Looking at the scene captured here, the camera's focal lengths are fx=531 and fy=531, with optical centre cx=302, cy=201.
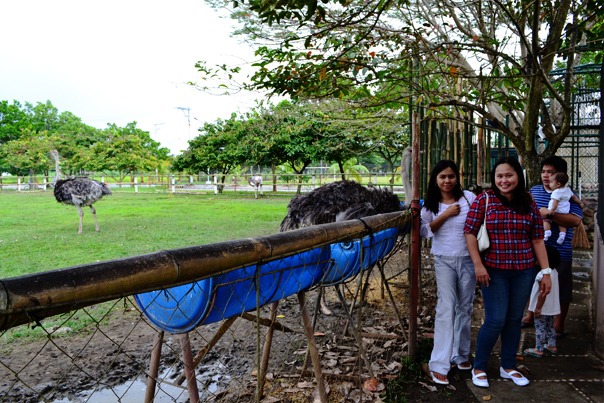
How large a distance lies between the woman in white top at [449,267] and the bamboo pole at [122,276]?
1.50 m

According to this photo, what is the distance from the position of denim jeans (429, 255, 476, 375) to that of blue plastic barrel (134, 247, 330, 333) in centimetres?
129

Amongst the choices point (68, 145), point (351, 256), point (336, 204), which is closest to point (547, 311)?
point (351, 256)

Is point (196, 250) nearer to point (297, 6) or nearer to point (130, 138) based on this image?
point (297, 6)

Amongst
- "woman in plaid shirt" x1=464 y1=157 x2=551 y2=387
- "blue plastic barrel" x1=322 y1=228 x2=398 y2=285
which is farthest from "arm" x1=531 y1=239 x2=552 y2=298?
"blue plastic barrel" x1=322 y1=228 x2=398 y2=285

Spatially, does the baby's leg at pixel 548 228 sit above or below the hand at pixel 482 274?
above

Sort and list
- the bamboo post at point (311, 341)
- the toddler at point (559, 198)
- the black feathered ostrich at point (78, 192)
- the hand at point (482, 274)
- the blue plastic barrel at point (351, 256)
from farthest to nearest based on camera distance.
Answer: the black feathered ostrich at point (78, 192)
the toddler at point (559, 198)
the hand at point (482, 274)
the blue plastic barrel at point (351, 256)
the bamboo post at point (311, 341)

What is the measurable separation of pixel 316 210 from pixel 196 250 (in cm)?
326

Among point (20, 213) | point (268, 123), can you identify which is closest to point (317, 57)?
point (20, 213)

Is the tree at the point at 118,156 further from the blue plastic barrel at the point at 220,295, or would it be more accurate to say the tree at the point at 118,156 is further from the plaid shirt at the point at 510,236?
the blue plastic barrel at the point at 220,295

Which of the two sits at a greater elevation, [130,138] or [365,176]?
[130,138]

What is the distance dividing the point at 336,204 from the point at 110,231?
26.8 feet

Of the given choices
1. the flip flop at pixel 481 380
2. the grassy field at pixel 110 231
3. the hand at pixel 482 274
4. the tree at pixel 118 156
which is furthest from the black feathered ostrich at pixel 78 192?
the tree at pixel 118 156

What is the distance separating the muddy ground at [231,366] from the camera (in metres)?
3.35

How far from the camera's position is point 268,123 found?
989 inches
